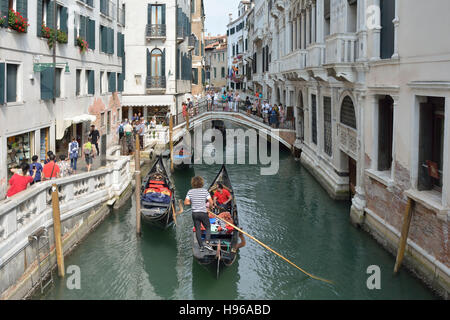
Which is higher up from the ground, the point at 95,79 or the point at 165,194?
the point at 95,79

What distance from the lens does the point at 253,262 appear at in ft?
29.0

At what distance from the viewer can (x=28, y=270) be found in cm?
698

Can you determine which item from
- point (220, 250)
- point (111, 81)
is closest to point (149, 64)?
point (111, 81)

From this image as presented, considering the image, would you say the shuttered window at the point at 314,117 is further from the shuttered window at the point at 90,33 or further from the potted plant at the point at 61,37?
the potted plant at the point at 61,37

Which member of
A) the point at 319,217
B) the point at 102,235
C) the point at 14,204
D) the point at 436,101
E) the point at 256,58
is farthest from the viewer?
the point at 256,58

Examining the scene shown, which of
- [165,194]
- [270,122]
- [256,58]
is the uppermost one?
[256,58]

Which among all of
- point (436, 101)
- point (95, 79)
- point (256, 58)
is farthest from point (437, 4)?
point (256, 58)

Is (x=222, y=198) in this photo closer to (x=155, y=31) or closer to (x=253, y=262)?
(x=253, y=262)

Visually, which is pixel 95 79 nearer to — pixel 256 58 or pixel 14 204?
pixel 14 204

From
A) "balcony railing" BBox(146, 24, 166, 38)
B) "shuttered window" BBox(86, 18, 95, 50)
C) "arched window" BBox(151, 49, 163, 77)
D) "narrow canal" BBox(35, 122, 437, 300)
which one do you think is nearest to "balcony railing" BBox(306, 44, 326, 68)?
"narrow canal" BBox(35, 122, 437, 300)

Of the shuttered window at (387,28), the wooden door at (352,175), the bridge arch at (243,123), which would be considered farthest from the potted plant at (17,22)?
the bridge arch at (243,123)

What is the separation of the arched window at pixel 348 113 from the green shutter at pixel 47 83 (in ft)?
23.5

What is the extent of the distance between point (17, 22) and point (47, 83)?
2072mm

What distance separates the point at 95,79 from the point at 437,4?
1235 centimetres
